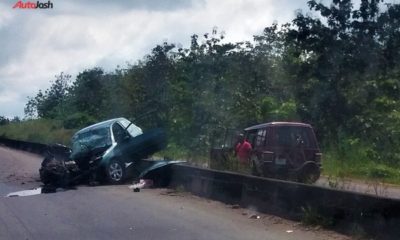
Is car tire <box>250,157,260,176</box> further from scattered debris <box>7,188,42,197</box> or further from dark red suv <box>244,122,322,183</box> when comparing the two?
scattered debris <box>7,188,42,197</box>

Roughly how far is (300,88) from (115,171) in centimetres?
1528

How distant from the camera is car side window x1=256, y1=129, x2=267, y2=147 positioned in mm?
19316

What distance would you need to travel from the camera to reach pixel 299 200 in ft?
40.6

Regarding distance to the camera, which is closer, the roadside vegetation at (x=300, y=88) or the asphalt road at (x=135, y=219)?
the asphalt road at (x=135, y=219)

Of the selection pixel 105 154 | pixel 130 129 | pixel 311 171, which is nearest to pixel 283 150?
pixel 311 171

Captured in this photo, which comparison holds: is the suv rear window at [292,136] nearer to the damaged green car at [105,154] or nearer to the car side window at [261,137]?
the car side window at [261,137]

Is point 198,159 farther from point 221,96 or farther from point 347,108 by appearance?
point 221,96

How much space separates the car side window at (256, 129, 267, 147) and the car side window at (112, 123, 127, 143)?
15.2ft

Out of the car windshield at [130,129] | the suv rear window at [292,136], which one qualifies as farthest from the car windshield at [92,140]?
the suv rear window at [292,136]

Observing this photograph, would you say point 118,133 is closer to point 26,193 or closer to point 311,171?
point 26,193

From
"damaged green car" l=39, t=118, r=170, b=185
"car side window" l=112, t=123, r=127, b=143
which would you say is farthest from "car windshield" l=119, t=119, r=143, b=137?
"car side window" l=112, t=123, r=127, b=143

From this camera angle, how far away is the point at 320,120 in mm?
33188

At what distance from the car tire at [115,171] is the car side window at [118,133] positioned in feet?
2.93

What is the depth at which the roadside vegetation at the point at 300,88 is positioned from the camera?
29.4 m
